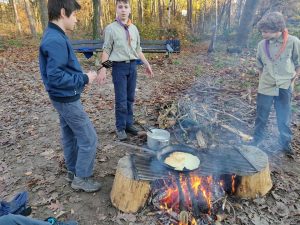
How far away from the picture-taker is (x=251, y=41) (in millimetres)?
16531

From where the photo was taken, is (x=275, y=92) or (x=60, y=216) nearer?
(x=60, y=216)

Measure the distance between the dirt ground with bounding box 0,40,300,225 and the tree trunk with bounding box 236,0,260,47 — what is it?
12.4 feet

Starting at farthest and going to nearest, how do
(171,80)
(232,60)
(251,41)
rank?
(251,41)
(232,60)
(171,80)

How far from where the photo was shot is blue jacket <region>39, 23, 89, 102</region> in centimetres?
326

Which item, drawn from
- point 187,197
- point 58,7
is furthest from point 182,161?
point 58,7

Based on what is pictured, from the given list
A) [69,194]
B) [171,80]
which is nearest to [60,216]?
[69,194]

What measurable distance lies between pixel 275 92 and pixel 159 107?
10.4 ft

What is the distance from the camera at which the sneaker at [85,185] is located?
427cm

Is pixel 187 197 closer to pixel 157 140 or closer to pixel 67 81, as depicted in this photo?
pixel 157 140

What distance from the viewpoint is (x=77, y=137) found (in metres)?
3.94

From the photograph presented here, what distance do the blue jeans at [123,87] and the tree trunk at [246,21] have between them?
37.8ft

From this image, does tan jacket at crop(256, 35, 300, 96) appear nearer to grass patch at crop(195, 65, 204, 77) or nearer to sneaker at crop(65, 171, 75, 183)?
sneaker at crop(65, 171, 75, 183)

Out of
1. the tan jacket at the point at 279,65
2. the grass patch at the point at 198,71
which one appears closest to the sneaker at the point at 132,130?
the tan jacket at the point at 279,65

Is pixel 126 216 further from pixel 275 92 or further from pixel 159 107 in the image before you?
pixel 159 107
